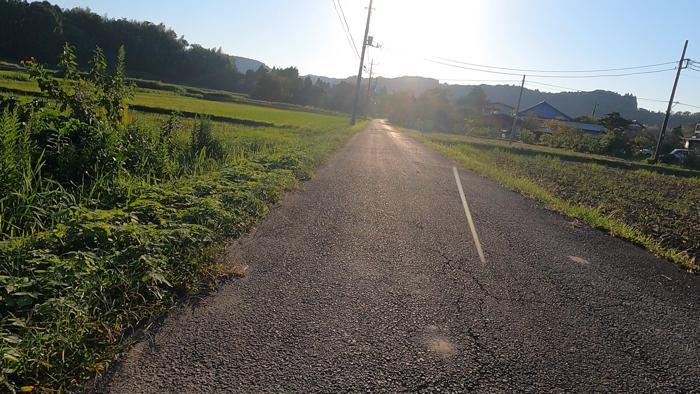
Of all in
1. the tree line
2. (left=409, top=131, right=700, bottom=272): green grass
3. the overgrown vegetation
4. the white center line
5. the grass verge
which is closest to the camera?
the grass verge

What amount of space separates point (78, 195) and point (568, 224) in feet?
23.5

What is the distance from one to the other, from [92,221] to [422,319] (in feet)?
8.84

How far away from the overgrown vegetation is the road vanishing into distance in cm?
26

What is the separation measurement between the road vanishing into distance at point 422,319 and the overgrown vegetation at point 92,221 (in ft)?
0.86

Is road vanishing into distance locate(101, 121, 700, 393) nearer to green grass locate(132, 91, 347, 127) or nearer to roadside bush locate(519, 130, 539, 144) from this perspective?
green grass locate(132, 91, 347, 127)

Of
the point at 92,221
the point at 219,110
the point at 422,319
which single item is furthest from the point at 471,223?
the point at 219,110

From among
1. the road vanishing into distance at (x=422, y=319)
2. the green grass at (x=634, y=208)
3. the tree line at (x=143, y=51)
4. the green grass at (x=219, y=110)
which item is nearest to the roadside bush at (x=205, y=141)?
the road vanishing into distance at (x=422, y=319)

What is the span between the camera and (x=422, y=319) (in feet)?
9.41

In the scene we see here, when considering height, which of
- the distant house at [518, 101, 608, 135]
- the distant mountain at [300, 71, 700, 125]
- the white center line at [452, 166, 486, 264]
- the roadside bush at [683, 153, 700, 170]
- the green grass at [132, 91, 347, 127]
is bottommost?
the white center line at [452, 166, 486, 264]

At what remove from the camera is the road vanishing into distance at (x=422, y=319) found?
7.13ft

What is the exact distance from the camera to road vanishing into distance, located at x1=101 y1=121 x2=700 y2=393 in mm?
2174

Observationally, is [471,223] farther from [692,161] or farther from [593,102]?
[593,102]

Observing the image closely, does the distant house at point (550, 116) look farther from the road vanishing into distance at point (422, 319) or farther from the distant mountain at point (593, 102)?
the road vanishing into distance at point (422, 319)

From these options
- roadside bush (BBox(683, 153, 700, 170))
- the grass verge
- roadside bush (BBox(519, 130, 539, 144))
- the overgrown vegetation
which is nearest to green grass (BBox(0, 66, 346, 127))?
the overgrown vegetation
